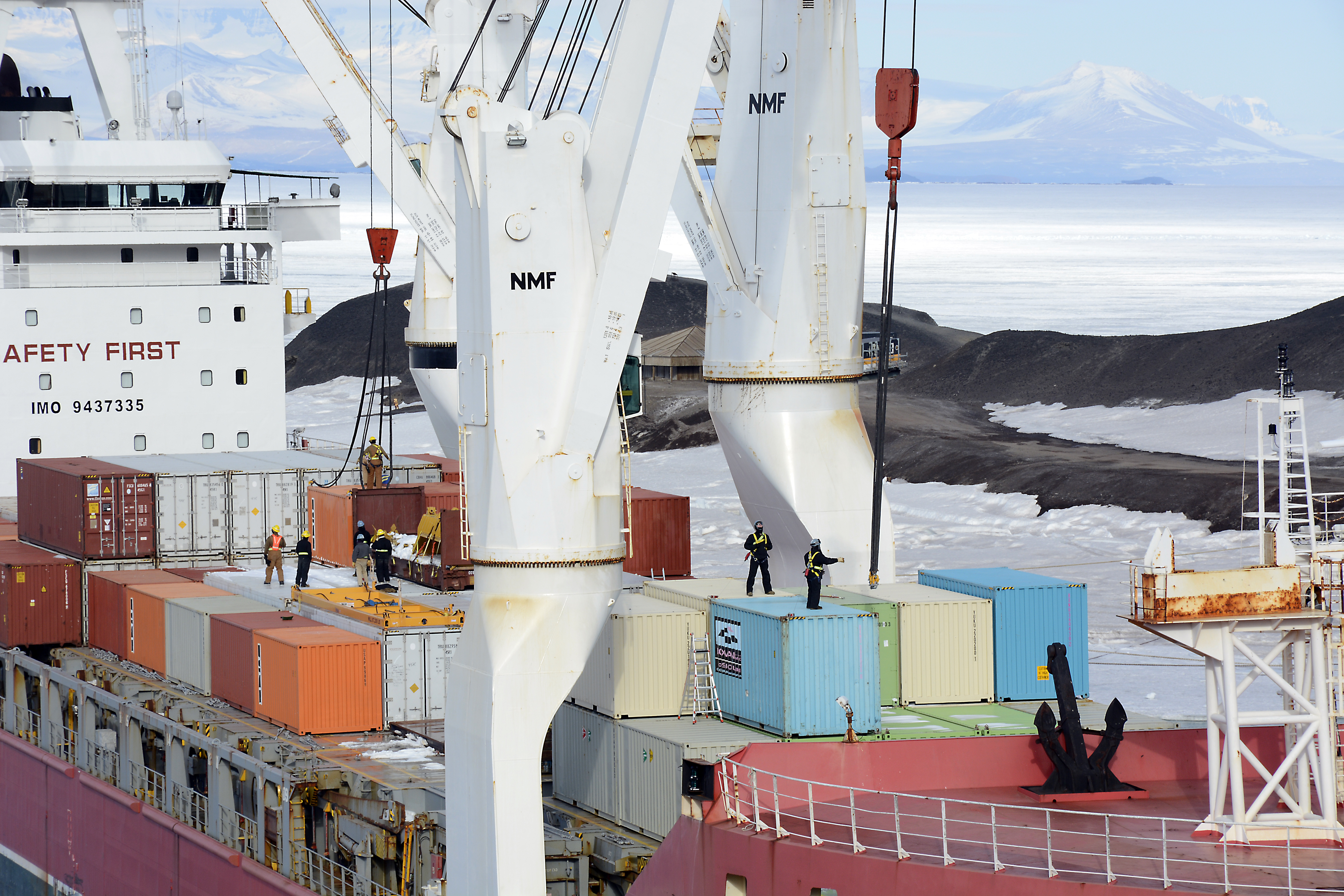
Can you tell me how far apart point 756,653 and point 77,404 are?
25.9 meters

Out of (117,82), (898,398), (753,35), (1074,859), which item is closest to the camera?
(1074,859)

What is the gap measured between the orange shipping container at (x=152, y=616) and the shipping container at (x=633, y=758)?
10525mm

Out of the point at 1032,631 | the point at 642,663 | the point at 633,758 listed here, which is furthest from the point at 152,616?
the point at 1032,631

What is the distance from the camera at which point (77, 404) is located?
135 ft

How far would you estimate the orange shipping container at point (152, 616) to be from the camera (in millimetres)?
30312

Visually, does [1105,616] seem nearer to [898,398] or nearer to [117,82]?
[117,82]

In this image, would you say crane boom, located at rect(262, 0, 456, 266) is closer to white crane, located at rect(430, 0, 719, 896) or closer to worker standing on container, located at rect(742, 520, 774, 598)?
worker standing on container, located at rect(742, 520, 774, 598)

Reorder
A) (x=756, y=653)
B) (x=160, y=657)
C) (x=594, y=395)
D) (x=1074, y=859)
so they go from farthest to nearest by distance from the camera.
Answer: (x=160, y=657) < (x=756, y=653) < (x=594, y=395) < (x=1074, y=859)

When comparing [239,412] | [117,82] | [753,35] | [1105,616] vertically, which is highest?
[117,82]

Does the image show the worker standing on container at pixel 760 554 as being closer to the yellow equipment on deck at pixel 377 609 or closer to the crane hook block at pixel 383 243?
the yellow equipment on deck at pixel 377 609

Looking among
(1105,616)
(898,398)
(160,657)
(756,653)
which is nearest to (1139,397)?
(898,398)

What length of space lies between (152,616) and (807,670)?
15.0 metres

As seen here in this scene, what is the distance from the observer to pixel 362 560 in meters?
29.4

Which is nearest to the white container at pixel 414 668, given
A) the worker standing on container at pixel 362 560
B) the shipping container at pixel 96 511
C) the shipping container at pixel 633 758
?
the worker standing on container at pixel 362 560
